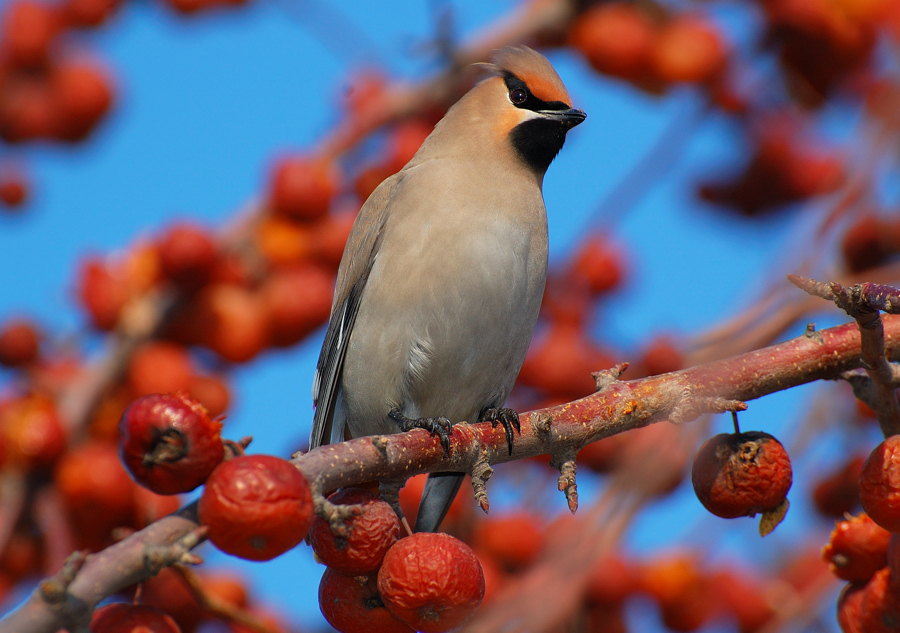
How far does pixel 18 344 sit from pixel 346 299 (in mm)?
1354

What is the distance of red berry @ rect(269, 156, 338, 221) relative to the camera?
4234 millimetres

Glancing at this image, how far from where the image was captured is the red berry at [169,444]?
175 centimetres

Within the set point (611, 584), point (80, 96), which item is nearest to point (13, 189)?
point (80, 96)

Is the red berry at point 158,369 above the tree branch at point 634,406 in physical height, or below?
above

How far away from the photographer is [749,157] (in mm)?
5016

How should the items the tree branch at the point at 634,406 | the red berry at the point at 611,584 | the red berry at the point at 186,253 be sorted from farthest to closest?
the red berry at the point at 186,253
the red berry at the point at 611,584
the tree branch at the point at 634,406

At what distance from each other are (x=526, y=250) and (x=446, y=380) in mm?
497

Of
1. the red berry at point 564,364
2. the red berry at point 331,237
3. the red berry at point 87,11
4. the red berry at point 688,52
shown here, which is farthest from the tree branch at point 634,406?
the red berry at point 87,11

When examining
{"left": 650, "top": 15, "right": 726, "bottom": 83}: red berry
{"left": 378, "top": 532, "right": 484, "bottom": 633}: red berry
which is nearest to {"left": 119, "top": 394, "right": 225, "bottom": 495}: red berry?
{"left": 378, "top": 532, "right": 484, "bottom": 633}: red berry

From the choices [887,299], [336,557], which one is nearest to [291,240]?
[336,557]

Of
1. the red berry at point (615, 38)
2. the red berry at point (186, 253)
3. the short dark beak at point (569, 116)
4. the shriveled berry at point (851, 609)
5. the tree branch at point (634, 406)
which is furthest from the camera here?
the red berry at point (615, 38)

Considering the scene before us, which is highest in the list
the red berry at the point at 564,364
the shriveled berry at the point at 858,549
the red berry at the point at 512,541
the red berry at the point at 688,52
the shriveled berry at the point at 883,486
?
the red berry at the point at 688,52

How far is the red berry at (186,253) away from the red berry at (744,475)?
244 cm

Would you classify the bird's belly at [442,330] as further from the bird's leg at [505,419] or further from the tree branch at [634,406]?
the tree branch at [634,406]
